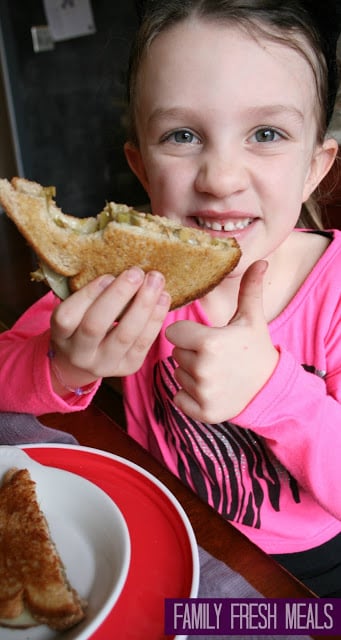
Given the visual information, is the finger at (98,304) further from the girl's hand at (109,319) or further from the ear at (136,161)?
the ear at (136,161)

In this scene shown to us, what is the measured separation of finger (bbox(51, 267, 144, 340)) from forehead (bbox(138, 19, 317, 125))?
376mm

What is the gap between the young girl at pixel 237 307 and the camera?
888mm

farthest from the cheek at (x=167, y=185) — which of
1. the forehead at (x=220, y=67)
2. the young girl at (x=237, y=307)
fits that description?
the forehead at (x=220, y=67)

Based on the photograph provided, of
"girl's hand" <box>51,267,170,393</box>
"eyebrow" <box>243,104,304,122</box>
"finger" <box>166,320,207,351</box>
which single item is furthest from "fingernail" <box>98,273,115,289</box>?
"eyebrow" <box>243,104,304,122</box>

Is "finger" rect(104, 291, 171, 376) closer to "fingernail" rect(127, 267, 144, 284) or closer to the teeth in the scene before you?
"fingernail" rect(127, 267, 144, 284)

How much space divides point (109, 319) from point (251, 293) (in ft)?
0.78

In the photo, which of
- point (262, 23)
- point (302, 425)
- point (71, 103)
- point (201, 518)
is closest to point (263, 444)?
point (302, 425)

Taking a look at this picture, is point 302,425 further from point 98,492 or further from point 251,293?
point 98,492

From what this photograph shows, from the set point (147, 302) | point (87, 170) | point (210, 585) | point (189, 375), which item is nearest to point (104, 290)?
point (147, 302)

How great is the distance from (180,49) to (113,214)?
36 cm

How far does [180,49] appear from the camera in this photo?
99 cm

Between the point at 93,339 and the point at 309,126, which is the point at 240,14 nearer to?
the point at 309,126

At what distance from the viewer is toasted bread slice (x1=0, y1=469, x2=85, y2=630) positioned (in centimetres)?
69

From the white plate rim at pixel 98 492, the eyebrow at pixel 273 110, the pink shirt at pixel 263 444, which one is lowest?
the pink shirt at pixel 263 444
